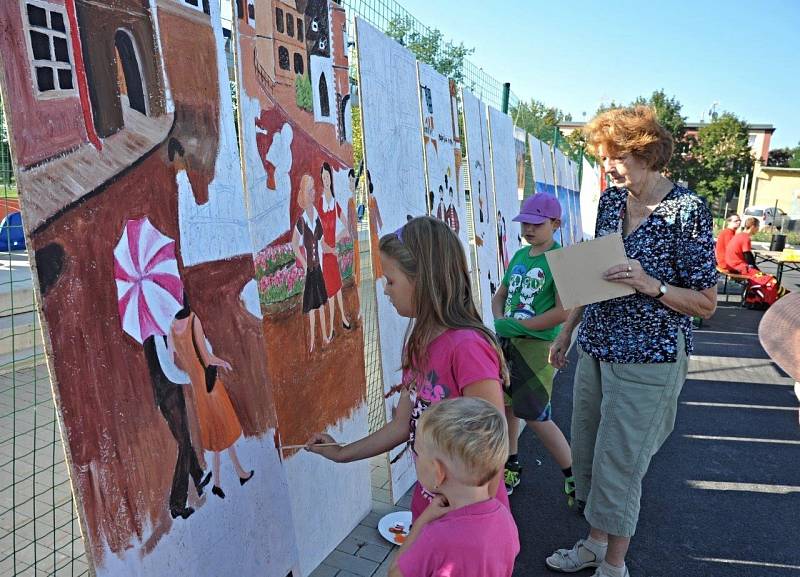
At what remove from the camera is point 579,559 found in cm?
278

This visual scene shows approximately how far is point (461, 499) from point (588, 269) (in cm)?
124

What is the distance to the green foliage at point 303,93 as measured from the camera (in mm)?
2377

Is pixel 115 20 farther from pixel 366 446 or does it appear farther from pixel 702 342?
pixel 702 342

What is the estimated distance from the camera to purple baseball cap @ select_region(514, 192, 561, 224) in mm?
3291

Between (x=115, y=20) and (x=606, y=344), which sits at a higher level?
(x=115, y=20)

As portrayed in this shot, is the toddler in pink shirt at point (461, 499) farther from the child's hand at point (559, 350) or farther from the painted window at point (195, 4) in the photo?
the child's hand at point (559, 350)

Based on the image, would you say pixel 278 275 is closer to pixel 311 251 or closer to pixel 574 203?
pixel 311 251

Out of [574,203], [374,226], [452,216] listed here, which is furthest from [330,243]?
[574,203]

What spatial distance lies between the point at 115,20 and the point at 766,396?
6.14 meters

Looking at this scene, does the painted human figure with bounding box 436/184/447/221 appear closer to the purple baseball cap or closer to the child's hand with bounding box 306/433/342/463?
the purple baseball cap

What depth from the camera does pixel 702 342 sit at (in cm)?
791

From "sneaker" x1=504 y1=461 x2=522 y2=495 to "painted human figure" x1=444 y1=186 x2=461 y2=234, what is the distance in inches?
60.2

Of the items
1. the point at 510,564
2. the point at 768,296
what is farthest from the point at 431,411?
the point at 768,296

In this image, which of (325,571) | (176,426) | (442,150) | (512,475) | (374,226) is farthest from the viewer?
(442,150)
